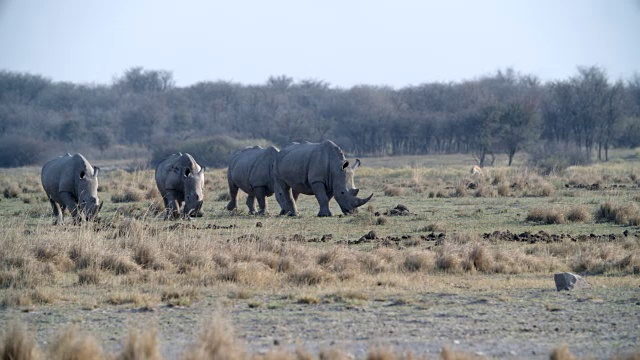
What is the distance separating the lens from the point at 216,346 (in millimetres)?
9172

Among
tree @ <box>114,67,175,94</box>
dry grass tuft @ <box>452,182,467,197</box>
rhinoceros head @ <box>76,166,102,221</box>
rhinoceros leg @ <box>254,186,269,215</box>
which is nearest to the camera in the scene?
rhinoceros head @ <box>76,166,102,221</box>

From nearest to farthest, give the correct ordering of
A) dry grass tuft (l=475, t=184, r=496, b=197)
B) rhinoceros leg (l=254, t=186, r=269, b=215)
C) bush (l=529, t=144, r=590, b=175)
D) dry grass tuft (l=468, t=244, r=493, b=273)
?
dry grass tuft (l=468, t=244, r=493, b=273) < rhinoceros leg (l=254, t=186, r=269, b=215) < dry grass tuft (l=475, t=184, r=496, b=197) < bush (l=529, t=144, r=590, b=175)

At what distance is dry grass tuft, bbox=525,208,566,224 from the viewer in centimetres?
2317

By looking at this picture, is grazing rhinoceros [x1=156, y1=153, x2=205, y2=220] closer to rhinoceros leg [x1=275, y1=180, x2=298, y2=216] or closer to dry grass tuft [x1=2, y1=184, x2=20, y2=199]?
rhinoceros leg [x1=275, y1=180, x2=298, y2=216]

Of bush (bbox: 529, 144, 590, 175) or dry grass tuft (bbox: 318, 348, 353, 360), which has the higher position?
bush (bbox: 529, 144, 590, 175)

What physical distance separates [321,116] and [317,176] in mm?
74431

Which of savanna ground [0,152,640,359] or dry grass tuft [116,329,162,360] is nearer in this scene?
dry grass tuft [116,329,162,360]

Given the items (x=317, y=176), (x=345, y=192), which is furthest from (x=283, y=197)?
(x=345, y=192)

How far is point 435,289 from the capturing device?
13.9 m

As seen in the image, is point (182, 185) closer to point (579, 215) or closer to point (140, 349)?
point (579, 215)

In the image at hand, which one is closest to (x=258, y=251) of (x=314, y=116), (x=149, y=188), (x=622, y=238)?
(x=622, y=238)

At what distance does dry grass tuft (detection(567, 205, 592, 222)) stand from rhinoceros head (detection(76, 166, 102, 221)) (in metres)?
11.3

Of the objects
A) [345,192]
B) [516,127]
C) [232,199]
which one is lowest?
[232,199]

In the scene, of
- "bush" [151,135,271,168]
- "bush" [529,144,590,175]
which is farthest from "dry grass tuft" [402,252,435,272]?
"bush" [151,135,271,168]
